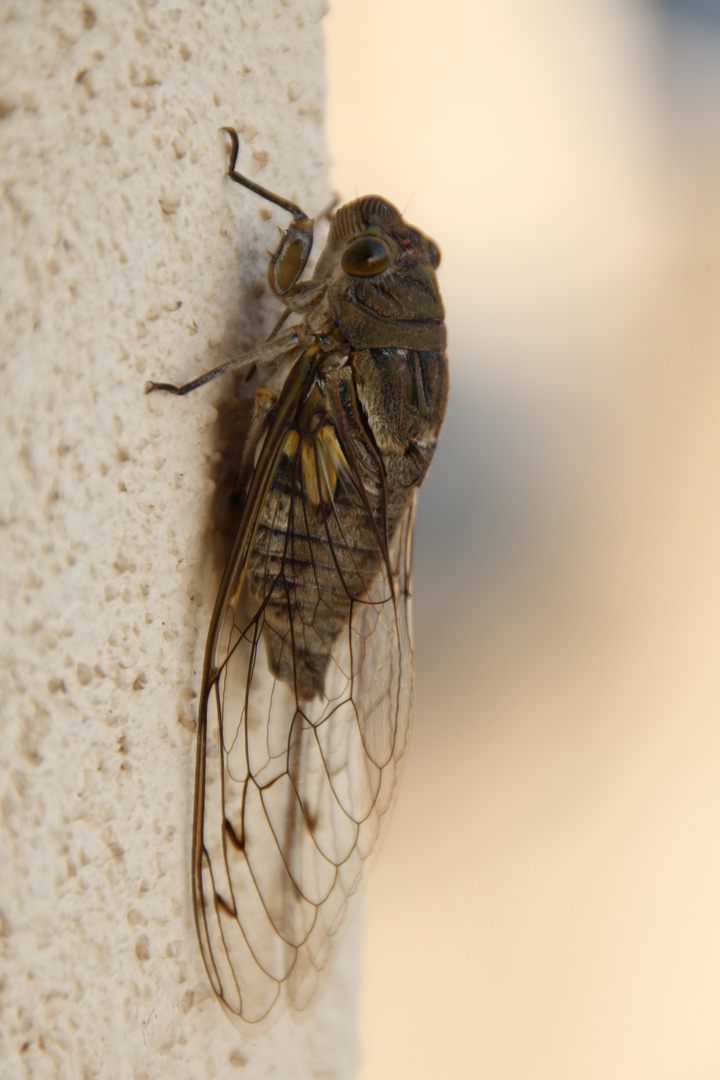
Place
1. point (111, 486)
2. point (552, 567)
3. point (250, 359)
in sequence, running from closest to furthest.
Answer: point (111, 486) < point (250, 359) < point (552, 567)

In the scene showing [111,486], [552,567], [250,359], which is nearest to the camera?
[111,486]

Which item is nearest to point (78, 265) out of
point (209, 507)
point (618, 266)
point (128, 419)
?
point (128, 419)

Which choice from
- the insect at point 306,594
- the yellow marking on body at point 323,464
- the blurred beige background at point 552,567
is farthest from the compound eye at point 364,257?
the blurred beige background at point 552,567

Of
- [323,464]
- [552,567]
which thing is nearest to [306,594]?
[323,464]

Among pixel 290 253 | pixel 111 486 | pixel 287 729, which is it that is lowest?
pixel 287 729

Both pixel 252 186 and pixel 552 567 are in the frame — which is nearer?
pixel 252 186

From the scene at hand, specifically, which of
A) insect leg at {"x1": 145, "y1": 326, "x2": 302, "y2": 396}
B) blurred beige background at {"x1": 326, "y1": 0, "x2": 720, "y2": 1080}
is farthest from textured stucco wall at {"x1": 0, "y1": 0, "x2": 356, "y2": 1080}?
blurred beige background at {"x1": 326, "y1": 0, "x2": 720, "y2": 1080}

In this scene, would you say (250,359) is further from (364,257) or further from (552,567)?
(552,567)
